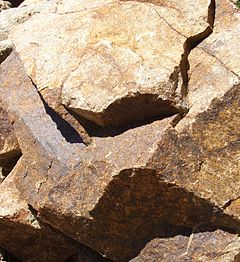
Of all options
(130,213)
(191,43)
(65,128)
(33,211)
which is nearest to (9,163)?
(33,211)

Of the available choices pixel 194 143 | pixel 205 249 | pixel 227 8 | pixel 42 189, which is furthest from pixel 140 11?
pixel 205 249

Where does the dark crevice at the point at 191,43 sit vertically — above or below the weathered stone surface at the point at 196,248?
above

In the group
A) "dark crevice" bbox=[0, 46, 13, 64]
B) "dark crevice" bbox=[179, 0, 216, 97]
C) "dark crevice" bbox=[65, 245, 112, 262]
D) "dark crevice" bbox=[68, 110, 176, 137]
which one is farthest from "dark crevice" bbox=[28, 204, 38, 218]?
"dark crevice" bbox=[179, 0, 216, 97]

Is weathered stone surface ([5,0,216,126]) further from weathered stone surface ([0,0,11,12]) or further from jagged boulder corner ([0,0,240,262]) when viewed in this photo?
weathered stone surface ([0,0,11,12])

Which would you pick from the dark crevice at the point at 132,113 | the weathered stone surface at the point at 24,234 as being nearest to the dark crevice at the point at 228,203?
the dark crevice at the point at 132,113

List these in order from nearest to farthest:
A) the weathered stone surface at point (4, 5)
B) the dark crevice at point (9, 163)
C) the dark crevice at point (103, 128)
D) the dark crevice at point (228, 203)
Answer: the dark crevice at point (228, 203)
the dark crevice at point (103, 128)
the dark crevice at point (9, 163)
the weathered stone surface at point (4, 5)

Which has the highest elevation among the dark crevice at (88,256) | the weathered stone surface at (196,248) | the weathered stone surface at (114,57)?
the weathered stone surface at (114,57)

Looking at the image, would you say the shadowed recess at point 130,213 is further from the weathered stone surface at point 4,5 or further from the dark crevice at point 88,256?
the weathered stone surface at point 4,5

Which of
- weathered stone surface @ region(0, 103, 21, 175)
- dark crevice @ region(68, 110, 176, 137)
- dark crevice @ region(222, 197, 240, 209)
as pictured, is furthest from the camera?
weathered stone surface @ region(0, 103, 21, 175)

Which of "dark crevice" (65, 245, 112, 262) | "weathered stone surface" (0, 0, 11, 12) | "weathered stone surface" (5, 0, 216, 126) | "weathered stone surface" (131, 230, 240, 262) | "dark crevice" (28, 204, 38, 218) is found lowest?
"dark crevice" (65, 245, 112, 262)
